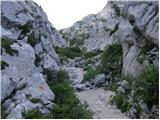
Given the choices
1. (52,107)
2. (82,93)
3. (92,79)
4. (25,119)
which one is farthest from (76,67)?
(25,119)

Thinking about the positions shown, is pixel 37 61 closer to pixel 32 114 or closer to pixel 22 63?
pixel 22 63

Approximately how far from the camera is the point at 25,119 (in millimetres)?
13836

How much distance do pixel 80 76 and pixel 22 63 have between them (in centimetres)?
1447

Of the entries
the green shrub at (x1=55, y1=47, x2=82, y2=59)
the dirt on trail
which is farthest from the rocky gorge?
the green shrub at (x1=55, y1=47, x2=82, y2=59)

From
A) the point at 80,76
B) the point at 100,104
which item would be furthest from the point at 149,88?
the point at 80,76

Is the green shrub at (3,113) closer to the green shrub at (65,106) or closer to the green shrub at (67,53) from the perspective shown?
the green shrub at (65,106)

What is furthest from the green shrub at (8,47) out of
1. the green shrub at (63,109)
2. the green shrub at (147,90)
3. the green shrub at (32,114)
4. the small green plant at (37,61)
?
the green shrub at (147,90)

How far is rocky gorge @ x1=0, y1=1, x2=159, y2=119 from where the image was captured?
16.0 metres

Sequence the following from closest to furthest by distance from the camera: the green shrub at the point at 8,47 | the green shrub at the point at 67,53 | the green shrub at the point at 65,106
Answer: the green shrub at the point at 65,106
the green shrub at the point at 8,47
the green shrub at the point at 67,53

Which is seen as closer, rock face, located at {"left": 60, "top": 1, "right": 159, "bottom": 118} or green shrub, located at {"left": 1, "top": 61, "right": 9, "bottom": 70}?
green shrub, located at {"left": 1, "top": 61, "right": 9, "bottom": 70}

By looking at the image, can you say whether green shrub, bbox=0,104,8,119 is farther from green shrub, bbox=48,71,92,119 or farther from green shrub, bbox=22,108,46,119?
green shrub, bbox=48,71,92,119

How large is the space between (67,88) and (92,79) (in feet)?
32.5

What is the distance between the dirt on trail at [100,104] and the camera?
1923 cm

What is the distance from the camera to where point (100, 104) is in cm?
2197
